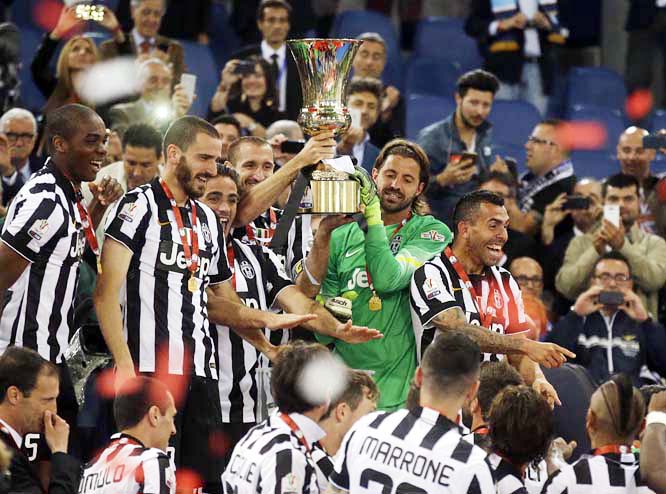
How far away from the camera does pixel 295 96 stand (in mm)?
10680

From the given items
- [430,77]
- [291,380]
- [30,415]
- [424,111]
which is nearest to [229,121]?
[424,111]

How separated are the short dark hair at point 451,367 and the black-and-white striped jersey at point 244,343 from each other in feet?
7.42

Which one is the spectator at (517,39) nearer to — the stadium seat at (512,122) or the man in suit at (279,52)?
the stadium seat at (512,122)

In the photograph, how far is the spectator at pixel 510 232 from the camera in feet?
31.2

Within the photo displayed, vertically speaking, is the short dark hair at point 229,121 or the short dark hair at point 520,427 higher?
the short dark hair at point 229,121

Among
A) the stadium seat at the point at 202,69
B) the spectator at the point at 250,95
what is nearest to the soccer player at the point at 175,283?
the spectator at the point at 250,95

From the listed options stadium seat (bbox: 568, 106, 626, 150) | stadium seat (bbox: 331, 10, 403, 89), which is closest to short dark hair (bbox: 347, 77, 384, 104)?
stadium seat (bbox: 331, 10, 403, 89)

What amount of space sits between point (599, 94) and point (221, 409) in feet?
25.4

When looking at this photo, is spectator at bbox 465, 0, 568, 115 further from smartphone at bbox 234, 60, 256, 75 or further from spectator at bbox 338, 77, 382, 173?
smartphone at bbox 234, 60, 256, 75

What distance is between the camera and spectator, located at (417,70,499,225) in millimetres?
9398

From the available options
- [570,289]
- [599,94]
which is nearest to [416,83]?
[599,94]

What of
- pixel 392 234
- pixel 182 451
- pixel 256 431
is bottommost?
pixel 182 451

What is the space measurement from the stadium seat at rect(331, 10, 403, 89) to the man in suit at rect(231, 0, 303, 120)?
187cm

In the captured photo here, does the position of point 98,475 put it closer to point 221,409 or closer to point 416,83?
point 221,409
